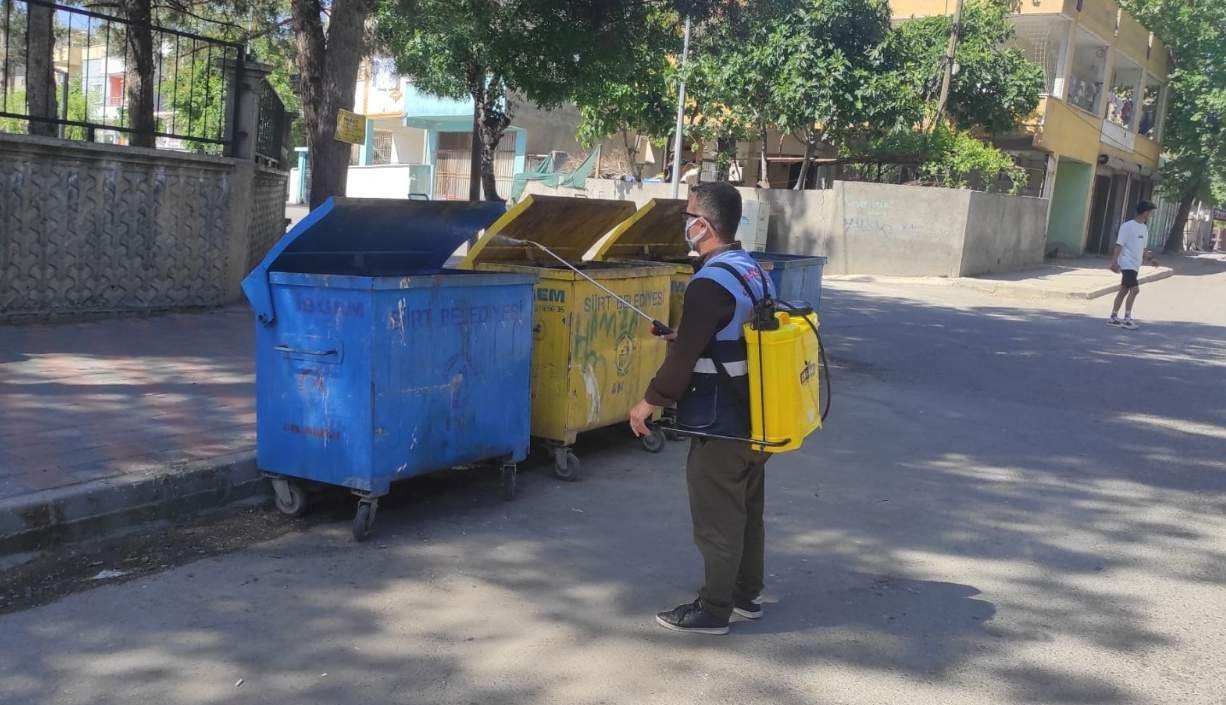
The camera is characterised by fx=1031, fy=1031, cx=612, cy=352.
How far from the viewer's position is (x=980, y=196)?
22.5 metres

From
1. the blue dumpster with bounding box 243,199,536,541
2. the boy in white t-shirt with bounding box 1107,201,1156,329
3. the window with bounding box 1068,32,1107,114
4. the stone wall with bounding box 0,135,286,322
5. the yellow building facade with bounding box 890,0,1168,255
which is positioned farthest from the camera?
the window with bounding box 1068,32,1107,114

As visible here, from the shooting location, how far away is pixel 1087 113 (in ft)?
97.6

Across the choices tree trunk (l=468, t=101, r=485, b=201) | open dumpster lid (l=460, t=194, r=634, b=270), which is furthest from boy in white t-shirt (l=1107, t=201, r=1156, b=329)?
open dumpster lid (l=460, t=194, r=634, b=270)

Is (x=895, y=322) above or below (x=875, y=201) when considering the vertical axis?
below

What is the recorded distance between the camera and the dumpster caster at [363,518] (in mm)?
4953

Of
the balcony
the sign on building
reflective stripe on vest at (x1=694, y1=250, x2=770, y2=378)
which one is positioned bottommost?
reflective stripe on vest at (x1=694, y1=250, x2=770, y2=378)

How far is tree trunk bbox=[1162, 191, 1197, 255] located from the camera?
38.6m

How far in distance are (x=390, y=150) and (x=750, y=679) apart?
40607mm

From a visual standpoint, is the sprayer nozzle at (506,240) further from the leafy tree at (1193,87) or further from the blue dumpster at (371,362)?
the leafy tree at (1193,87)

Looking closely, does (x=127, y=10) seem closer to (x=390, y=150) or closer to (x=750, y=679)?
(x=750, y=679)

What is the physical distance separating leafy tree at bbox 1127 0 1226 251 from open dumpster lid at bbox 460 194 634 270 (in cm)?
3317

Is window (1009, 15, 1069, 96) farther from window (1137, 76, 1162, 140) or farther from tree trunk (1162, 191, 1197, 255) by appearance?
tree trunk (1162, 191, 1197, 255)

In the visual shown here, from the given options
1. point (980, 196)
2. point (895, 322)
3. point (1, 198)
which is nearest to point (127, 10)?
point (1, 198)

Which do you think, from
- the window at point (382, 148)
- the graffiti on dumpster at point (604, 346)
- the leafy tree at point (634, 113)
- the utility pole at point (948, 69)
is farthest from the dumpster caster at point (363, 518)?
the window at point (382, 148)
